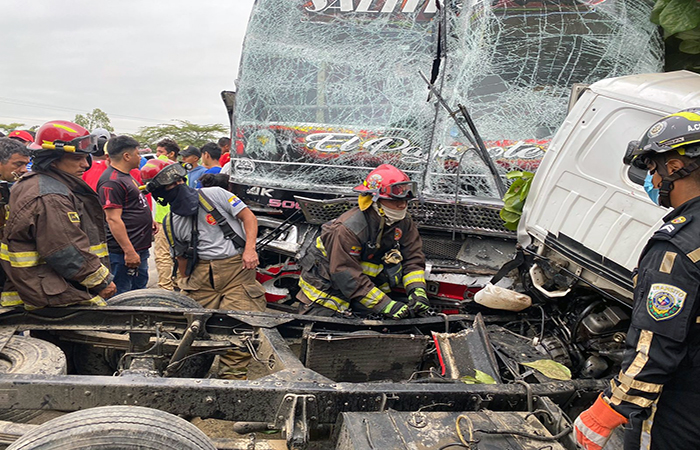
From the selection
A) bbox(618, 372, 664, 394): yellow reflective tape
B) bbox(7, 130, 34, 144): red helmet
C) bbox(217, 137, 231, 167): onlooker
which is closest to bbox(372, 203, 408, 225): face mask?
bbox(618, 372, 664, 394): yellow reflective tape

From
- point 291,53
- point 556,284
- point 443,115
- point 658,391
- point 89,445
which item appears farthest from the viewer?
point 291,53

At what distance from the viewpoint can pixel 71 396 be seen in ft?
6.72

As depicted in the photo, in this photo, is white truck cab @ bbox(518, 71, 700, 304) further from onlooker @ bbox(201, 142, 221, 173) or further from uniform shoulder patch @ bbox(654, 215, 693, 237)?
onlooker @ bbox(201, 142, 221, 173)

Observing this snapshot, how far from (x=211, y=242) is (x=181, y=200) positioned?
0.42 m

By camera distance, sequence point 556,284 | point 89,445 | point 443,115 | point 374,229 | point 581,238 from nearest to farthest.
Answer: point 89,445 → point 581,238 → point 556,284 → point 374,229 → point 443,115

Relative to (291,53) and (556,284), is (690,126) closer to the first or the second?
(556,284)

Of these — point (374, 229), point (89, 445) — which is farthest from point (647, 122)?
point (89, 445)

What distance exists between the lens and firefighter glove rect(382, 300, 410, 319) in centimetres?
333

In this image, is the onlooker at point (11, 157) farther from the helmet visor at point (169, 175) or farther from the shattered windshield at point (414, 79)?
the shattered windshield at point (414, 79)

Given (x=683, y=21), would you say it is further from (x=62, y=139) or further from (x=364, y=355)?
(x=62, y=139)

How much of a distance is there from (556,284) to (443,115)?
67.9 inches

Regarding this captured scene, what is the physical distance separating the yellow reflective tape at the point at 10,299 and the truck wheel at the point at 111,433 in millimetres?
1431

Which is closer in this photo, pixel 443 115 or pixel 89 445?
pixel 89 445

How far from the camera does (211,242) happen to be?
386cm
